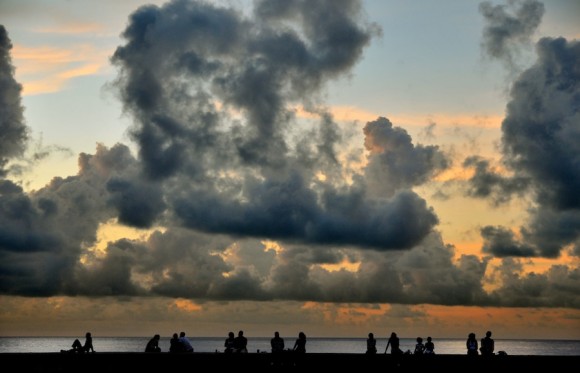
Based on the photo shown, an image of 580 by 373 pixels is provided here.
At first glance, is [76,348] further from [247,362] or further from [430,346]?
[430,346]

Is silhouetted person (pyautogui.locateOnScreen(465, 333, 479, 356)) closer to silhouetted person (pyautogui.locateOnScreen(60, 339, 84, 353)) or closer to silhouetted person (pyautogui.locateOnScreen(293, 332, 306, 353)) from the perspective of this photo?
silhouetted person (pyautogui.locateOnScreen(293, 332, 306, 353))

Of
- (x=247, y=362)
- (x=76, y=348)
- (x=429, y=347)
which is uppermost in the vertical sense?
(x=429, y=347)

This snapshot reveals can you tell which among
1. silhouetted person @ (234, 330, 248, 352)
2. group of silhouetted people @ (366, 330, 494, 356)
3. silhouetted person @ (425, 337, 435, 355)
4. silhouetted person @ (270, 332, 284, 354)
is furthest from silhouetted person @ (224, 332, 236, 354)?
silhouetted person @ (425, 337, 435, 355)

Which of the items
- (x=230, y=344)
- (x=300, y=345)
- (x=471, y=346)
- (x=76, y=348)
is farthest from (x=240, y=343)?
(x=471, y=346)

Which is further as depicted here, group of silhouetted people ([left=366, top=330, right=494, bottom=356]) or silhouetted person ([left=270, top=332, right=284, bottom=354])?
group of silhouetted people ([left=366, top=330, right=494, bottom=356])

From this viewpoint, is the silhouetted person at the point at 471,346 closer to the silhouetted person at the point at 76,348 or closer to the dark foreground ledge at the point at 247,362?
the dark foreground ledge at the point at 247,362

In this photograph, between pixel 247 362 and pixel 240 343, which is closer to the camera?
pixel 247 362

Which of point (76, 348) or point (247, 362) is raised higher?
point (76, 348)

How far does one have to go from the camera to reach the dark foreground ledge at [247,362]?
44.1 metres

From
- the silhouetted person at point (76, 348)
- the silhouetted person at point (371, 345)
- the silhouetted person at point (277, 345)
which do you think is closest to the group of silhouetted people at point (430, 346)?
the silhouetted person at point (371, 345)

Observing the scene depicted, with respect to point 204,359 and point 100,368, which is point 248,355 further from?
point 100,368

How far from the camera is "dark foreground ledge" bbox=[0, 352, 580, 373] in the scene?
145 feet

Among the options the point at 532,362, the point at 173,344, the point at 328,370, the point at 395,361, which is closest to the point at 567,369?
the point at 532,362

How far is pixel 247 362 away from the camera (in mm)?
47250
